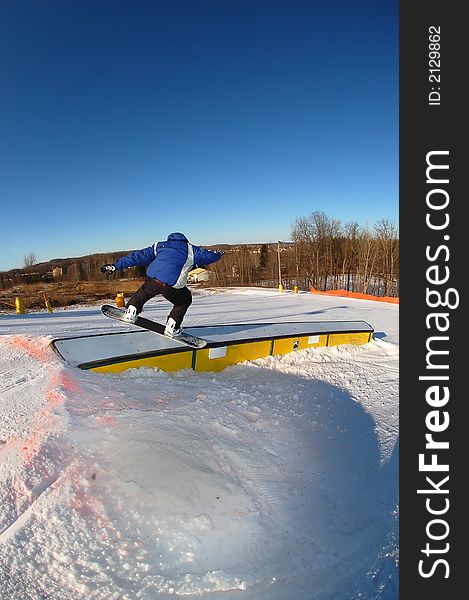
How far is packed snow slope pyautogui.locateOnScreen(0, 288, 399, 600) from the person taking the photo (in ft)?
5.83

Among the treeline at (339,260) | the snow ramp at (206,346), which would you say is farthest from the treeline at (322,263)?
the snow ramp at (206,346)

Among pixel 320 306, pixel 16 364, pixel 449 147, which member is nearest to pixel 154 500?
pixel 449 147

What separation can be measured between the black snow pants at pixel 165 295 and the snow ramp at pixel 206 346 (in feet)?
1.90

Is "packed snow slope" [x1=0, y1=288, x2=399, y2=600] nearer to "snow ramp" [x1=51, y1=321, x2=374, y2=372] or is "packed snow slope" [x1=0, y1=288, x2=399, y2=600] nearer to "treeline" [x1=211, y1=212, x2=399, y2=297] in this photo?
"snow ramp" [x1=51, y1=321, x2=374, y2=372]

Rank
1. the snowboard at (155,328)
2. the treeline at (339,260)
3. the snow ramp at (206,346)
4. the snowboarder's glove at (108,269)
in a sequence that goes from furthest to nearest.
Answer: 1. the treeline at (339,260)
2. the snowboard at (155,328)
3. the snowboarder's glove at (108,269)
4. the snow ramp at (206,346)

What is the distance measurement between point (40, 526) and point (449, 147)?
3342mm

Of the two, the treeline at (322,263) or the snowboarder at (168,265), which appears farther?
the treeline at (322,263)

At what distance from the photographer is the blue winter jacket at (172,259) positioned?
456cm

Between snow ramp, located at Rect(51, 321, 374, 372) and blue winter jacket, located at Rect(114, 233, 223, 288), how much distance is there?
1.14m

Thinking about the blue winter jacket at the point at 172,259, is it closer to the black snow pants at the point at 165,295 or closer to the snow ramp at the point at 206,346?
the black snow pants at the point at 165,295

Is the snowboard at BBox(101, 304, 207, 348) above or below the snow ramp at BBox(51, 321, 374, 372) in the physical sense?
above

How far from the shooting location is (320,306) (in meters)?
15.4

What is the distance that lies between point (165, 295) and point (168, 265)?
506 millimetres

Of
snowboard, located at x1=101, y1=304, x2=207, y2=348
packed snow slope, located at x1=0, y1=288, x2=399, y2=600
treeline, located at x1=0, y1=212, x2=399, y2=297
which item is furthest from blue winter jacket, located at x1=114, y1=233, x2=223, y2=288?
treeline, located at x1=0, y1=212, x2=399, y2=297
